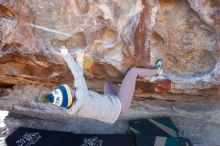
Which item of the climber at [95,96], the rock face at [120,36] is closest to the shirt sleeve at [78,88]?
the climber at [95,96]

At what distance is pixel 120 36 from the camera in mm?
1959

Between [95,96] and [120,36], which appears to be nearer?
[95,96]

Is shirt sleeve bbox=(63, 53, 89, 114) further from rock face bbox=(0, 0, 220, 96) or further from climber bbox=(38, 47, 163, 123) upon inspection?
rock face bbox=(0, 0, 220, 96)

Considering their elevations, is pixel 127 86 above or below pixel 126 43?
below

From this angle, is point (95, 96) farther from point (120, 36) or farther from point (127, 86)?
point (120, 36)

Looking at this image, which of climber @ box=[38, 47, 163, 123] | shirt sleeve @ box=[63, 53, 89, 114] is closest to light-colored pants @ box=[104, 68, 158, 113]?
climber @ box=[38, 47, 163, 123]

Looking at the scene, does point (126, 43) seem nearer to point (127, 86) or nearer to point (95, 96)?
point (127, 86)

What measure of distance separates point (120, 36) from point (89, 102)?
1.47ft

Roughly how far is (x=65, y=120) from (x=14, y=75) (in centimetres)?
46

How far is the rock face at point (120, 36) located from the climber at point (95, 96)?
0.09m

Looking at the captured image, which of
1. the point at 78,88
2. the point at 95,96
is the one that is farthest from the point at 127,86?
the point at 78,88

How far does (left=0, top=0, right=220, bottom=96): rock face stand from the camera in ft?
6.27

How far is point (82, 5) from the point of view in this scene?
1919 mm

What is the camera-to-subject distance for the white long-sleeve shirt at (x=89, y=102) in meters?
1.67
